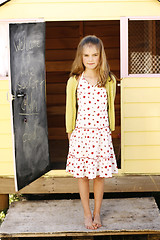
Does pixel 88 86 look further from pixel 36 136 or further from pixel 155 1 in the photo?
pixel 155 1

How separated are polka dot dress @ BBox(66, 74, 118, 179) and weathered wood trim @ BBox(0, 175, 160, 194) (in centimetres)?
124

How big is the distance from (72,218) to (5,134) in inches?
56.1

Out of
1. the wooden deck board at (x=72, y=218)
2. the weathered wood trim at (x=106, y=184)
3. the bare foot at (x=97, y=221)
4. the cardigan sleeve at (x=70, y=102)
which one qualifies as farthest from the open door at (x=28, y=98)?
the bare foot at (x=97, y=221)

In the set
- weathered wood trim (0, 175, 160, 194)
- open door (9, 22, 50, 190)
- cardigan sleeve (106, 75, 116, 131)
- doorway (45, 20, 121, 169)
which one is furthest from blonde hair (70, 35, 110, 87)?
doorway (45, 20, 121, 169)

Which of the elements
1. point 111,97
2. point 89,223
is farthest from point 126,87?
point 89,223

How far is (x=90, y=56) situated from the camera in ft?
12.3

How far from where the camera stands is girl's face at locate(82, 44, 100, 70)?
12.3ft

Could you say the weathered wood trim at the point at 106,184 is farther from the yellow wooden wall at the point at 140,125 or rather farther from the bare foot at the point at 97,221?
the bare foot at the point at 97,221

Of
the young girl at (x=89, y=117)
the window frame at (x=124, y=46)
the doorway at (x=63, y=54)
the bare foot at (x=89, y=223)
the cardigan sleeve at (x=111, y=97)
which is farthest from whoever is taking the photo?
the doorway at (x=63, y=54)

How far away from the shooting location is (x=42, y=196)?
19.8ft

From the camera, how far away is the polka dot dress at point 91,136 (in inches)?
152

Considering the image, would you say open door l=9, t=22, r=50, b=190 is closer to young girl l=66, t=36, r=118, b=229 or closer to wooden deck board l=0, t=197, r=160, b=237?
wooden deck board l=0, t=197, r=160, b=237

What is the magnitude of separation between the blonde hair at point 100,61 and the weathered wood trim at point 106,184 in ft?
5.70

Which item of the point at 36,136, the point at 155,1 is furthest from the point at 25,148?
the point at 155,1
